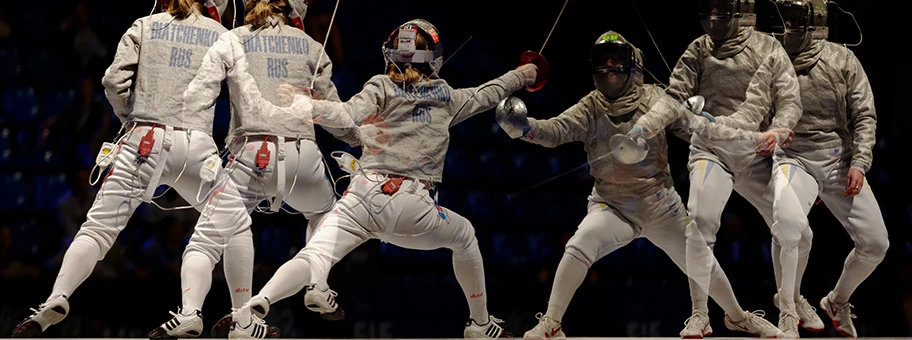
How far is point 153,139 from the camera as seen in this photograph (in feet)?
11.8

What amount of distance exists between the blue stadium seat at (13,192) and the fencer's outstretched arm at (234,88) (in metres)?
1.47

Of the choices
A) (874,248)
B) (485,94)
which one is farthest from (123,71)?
(874,248)

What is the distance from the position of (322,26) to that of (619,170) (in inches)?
45.4

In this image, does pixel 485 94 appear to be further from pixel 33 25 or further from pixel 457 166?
pixel 33 25

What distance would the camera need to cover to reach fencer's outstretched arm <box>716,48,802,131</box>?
3912mm

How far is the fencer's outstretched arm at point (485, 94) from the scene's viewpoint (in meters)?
3.79

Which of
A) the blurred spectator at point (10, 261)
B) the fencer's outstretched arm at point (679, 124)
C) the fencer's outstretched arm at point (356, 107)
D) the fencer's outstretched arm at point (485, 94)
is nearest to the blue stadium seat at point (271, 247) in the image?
the blurred spectator at point (10, 261)

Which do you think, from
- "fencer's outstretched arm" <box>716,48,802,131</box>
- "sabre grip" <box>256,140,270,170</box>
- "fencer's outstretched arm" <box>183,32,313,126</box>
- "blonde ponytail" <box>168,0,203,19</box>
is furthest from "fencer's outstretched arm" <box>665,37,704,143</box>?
"blonde ponytail" <box>168,0,203,19</box>

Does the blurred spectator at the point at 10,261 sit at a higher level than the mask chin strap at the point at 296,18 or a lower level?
lower

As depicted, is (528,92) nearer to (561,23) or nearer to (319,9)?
(561,23)

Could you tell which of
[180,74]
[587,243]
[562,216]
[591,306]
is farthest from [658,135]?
[180,74]

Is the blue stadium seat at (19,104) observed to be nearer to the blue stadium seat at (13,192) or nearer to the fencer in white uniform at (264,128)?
the blue stadium seat at (13,192)

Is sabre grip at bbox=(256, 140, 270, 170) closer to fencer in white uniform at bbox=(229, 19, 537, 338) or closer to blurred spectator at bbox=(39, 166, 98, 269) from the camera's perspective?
fencer in white uniform at bbox=(229, 19, 537, 338)

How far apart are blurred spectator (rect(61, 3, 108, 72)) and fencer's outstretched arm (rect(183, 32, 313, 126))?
48.4 inches
